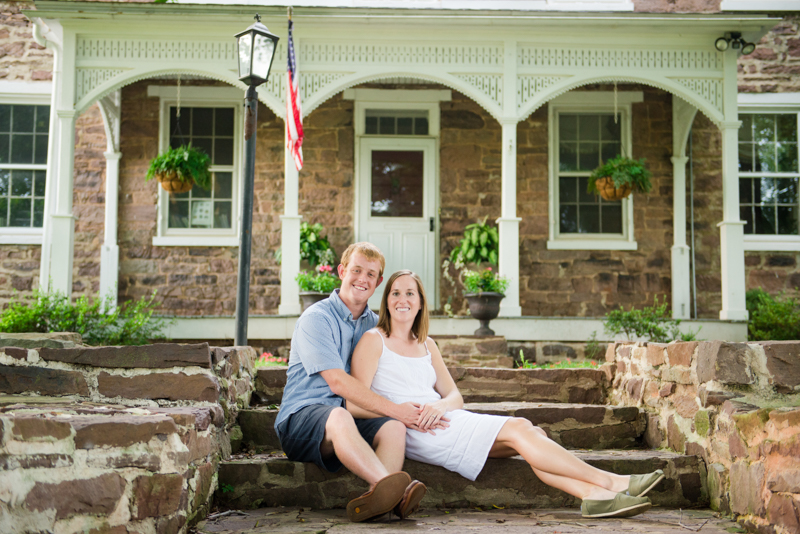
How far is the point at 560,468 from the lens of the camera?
2768 mm

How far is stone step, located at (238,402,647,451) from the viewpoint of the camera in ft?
11.7

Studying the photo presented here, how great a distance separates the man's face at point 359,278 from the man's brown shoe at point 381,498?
891 millimetres

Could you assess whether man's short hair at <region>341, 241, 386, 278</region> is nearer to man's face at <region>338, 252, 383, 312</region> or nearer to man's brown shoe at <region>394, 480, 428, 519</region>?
man's face at <region>338, 252, 383, 312</region>

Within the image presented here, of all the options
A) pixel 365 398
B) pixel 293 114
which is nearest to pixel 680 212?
pixel 293 114

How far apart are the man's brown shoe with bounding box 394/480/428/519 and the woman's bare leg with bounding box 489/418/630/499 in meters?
0.49

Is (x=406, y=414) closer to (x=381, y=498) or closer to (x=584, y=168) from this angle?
(x=381, y=498)

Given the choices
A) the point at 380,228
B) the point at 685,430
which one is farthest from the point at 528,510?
the point at 380,228

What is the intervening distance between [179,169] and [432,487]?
545cm

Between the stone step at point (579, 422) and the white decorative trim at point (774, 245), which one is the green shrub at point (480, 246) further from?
the stone step at point (579, 422)

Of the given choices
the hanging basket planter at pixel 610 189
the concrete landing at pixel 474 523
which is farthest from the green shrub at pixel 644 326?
the concrete landing at pixel 474 523

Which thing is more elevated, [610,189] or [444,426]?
[610,189]

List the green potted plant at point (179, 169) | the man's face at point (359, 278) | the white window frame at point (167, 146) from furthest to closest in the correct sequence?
the white window frame at point (167, 146)
the green potted plant at point (179, 169)
the man's face at point (359, 278)

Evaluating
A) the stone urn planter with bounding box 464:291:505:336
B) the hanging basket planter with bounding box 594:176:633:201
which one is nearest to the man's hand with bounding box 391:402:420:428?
the stone urn planter with bounding box 464:291:505:336

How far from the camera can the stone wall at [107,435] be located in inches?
84.0
